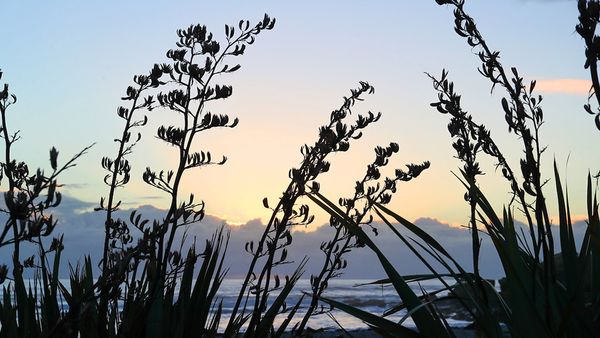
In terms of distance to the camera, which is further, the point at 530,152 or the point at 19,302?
the point at 19,302

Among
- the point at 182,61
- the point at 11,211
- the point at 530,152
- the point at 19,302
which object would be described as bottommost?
the point at 19,302

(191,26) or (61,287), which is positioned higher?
(191,26)

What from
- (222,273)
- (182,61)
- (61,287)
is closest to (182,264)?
(222,273)

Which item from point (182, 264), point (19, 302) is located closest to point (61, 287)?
point (19, 302)

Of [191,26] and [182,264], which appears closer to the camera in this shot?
[182,264]

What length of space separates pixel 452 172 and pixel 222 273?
4.13 feet

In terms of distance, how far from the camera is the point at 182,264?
10.4 ft

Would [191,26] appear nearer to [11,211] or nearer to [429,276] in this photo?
[429,276]

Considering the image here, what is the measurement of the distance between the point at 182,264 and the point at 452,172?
1.31 m

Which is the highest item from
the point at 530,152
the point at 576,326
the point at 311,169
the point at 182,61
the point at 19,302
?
the point at 182,61

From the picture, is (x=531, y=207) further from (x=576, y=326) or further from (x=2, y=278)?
(x=2, y=278)

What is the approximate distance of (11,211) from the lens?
5.44 feet

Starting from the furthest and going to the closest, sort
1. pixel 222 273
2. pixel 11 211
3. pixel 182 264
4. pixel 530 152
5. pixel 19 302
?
pixel 222 273
pixel 182 264
pixel 19 302
pixel 530 152
pixel 11 211

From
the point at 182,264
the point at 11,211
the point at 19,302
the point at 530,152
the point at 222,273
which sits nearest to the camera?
the point at 11,211
